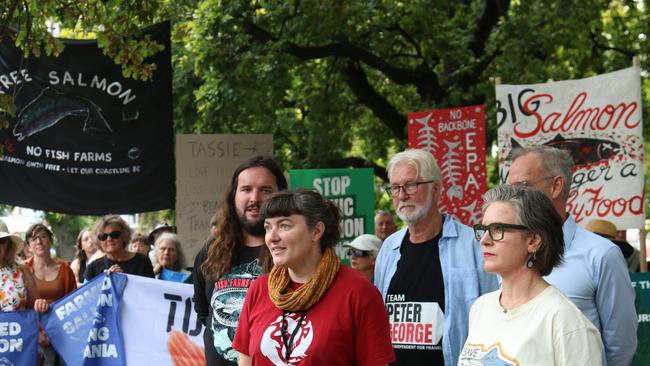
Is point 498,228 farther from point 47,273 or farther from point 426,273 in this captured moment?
point 47,273

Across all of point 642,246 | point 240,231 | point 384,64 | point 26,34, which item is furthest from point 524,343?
point 384,64

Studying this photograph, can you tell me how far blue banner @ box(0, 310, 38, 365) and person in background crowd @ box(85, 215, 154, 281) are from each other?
700mm

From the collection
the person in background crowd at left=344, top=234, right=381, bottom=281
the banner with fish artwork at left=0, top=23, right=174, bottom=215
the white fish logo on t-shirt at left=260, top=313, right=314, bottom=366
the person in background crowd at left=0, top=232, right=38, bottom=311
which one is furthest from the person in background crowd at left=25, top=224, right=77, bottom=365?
the white fish logo on t-shirt at left=260, top=313, right=314, bottom=366

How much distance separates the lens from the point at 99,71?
9805 millimetres

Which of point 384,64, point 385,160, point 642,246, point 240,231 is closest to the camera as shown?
point 240,231

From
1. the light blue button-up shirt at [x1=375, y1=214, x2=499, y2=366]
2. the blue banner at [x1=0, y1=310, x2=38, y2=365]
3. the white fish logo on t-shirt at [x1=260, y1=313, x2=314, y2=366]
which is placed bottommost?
the blue banner at [x1=0, y1=310, x2=38, y2=365]

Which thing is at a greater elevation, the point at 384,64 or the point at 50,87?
the point at 384,64

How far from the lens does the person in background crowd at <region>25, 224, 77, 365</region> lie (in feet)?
30.9

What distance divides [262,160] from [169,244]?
5.59m

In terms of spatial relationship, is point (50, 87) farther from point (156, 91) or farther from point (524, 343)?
point (524, 343)

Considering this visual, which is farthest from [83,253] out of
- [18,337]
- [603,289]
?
[603,289]

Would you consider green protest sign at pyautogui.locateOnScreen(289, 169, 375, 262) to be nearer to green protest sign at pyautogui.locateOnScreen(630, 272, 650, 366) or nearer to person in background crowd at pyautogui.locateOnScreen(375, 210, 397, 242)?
person in background crowd at pyautogui.locateOnScreen(375, 210, 397, 242)

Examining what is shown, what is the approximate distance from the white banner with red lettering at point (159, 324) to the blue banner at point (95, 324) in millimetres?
74

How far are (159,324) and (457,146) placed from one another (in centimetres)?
413
